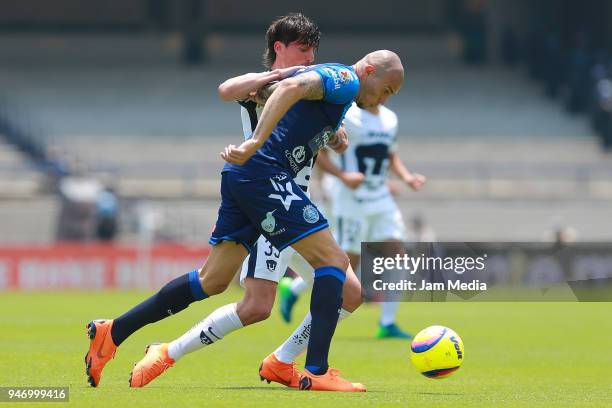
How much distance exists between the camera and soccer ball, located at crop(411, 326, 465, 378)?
8.51m

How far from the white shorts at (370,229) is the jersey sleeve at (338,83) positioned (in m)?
5.76

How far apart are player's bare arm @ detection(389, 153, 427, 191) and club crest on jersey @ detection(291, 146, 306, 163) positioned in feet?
15.5

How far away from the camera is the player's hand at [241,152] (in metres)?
7.50

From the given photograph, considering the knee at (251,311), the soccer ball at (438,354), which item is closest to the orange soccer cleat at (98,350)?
the knee at (251,311)

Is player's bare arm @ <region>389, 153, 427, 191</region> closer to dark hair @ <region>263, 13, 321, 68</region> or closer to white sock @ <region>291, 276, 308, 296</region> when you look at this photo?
white sock @ <region>291, 276, 308, 296</region>

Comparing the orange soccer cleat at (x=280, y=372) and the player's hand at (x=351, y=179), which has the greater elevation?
the player's hand at (x=351, y=179)

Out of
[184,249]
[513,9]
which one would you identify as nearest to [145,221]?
[184,249]

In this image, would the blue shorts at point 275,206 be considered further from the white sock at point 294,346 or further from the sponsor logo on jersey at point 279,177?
the white sock at point 294,346

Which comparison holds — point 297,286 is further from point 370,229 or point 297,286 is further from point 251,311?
point 251,311

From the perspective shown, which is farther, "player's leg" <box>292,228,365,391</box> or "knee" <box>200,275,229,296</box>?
"knee" <box>200,275,229,296</box>

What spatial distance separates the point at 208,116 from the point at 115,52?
17.9 feet

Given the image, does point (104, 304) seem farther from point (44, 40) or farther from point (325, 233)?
point (44, 40)

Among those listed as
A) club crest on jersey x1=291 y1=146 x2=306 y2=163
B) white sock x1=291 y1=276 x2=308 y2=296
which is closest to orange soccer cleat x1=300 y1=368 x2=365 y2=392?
club crest on jersey x1=291 y1=146 x2=306 y2=163

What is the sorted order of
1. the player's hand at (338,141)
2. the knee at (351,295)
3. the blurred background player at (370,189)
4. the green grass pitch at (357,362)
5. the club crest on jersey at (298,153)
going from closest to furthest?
the green grass pitch at (357,362) → the club crest on jersey at (298,153) → the knee at (351,295) → the player's hand at (338,141) → the blurred background player at (370,189)
